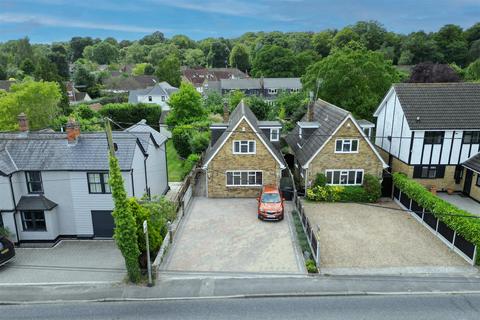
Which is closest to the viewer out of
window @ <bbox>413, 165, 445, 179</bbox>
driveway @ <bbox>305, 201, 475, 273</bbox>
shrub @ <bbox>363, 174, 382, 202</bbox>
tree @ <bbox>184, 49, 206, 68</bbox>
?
driveway @ <bbox>305, 201, 475, 273</bbox>

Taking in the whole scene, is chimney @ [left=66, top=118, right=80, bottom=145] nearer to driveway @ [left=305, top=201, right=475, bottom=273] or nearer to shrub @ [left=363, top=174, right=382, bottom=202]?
driveway @ [left=305, top=201, right=475, bottom=273]

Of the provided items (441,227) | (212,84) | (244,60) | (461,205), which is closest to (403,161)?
(461,205)

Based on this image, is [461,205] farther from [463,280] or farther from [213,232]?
[213,232]

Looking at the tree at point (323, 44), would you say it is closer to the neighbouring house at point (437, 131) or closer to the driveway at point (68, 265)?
the neighbouring house at point (437, 131)

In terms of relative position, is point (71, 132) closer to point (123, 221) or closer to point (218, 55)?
point (123, 221)

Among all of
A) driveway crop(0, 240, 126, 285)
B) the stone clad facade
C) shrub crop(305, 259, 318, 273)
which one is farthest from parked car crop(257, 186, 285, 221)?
driveway crop(0, 240, 126, 285)

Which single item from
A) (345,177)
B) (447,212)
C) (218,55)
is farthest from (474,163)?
(218,55)
